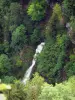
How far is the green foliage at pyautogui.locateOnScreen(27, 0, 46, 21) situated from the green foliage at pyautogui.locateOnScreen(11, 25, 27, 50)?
8.07 feet

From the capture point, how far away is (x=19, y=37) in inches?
2405

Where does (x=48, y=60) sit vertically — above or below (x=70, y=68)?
above

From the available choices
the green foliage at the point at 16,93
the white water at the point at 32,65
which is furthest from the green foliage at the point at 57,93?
the white water at the point at 32,65

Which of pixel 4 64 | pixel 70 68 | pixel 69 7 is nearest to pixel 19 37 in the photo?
pixel 4 64

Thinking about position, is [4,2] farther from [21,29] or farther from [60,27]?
[60,27]

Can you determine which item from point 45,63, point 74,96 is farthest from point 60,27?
point 74,96

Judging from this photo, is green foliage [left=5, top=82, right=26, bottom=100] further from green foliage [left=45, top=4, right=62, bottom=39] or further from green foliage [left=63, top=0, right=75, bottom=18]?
green foliage [left=45, top=4, right=62, bottom=39]

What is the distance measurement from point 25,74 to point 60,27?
8658 mm

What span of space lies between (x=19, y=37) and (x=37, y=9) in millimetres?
4779

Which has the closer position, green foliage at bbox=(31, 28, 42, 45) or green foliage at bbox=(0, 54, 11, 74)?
green foliage at bbox=(0, 54, 11, 74)

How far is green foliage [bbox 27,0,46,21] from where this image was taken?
59.2m

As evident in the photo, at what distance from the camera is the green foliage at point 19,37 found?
6091 cm

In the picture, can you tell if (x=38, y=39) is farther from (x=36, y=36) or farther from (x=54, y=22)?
(x=54, y=22)

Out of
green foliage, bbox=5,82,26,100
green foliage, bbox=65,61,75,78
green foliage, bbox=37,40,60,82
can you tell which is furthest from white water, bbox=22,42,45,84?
green foliage, bbox=5,82,26,100
